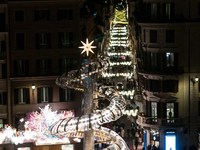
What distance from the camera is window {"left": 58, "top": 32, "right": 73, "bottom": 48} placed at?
55625 mm

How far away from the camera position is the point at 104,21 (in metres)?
90.3

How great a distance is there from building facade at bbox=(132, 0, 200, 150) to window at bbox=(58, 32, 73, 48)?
23.8ft

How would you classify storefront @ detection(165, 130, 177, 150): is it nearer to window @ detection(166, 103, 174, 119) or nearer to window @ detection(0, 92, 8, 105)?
window @ detection(166, 103, 174, 119)

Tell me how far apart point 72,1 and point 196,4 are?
38.3 ft

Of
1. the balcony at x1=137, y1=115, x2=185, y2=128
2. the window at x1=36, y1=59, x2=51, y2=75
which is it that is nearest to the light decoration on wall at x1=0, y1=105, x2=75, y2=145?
the window at x1=36, y1=59, x2=51, y2=75

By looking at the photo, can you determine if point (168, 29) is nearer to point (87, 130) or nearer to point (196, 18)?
point (196, 18)

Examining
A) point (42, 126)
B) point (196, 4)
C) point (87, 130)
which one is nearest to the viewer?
point (87, 130)

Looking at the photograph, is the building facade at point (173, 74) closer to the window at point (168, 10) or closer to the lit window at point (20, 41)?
the window at point (168, 10)

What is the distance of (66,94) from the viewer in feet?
182

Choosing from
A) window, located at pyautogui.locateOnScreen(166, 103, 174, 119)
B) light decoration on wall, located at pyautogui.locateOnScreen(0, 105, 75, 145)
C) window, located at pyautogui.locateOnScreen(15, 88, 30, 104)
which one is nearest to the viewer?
light decoration on wall, located at pyautogui.locateOnScreen(0, 105, 75, 145)

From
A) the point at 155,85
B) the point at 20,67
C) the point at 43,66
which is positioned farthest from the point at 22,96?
the point at 155,85

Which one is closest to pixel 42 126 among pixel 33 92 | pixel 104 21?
pixel 33 92

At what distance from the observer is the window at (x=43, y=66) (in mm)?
54938

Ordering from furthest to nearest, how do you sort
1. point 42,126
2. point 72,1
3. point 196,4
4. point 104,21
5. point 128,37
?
1. point 104,21
2. point 128,37
3. point 72,1
4. point 196,4
5. point 42,126
